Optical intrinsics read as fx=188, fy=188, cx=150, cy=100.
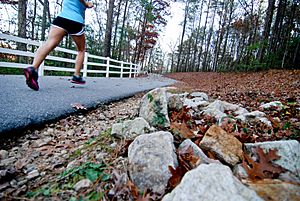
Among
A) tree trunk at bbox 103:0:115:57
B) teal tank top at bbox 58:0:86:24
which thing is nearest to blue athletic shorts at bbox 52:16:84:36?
teal tank top at bbox 58:0:86:24

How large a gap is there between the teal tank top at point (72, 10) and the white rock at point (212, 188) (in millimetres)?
2684

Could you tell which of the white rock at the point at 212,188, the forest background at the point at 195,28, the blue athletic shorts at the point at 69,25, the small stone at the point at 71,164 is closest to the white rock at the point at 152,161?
the white rock at the point at 212,188

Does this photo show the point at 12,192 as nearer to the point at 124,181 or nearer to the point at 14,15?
the point at 124,181

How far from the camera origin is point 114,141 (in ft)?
4.50

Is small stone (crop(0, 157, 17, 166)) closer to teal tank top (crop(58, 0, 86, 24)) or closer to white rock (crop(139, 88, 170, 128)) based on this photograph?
white rock (crop(139, 88, 170, 128))

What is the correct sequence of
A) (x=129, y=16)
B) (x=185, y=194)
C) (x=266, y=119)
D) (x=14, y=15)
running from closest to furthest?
(x=185, y=194)
(x=266, y=119)
(x=14, y=15)
(x=129, y=16)

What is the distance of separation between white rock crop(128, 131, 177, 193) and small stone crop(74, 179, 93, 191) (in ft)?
0.69

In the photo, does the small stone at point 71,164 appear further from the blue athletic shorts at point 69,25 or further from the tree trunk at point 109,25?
the tree trunk at point 109,25

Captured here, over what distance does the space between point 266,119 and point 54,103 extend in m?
2.24

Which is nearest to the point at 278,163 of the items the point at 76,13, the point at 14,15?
the point at 76,13

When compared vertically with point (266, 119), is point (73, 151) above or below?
below

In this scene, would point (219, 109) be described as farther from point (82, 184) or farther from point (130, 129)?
point (82, 184)

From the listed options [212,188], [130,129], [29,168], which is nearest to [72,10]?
[130,129]

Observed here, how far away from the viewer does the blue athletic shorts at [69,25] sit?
100 inches
